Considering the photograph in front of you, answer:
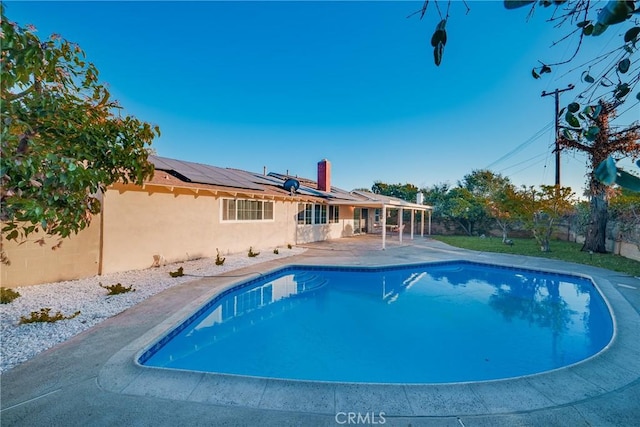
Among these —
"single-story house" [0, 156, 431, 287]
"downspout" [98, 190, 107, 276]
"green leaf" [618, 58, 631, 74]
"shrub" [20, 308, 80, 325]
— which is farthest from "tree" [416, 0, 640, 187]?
"downspout" [98, 190, 107, 276]

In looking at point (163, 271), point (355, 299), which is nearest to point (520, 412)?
point (355, 299)

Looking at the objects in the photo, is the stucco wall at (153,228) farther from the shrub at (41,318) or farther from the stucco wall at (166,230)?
the shrub at (41,318)

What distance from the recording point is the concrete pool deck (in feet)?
10.0

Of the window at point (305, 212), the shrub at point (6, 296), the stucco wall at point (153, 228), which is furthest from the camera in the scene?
the window at point (305, 212)

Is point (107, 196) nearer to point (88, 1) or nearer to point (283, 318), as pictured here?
point (88, 1)

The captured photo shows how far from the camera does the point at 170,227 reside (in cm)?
1059

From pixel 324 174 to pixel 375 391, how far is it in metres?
17.5

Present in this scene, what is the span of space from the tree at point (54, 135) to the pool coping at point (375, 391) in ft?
6.85

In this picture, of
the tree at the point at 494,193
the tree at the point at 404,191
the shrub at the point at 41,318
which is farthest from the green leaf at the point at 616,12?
the tree at the point at 404,191

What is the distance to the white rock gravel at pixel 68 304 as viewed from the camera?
4.50 meters

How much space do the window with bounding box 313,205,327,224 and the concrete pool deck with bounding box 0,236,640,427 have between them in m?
14.8

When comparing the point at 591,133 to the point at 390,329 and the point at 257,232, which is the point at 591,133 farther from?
the point at 257,232

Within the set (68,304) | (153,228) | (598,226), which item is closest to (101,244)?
(153,228)

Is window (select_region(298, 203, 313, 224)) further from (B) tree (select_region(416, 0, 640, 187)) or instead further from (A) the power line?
(B) tree (select_region(416, 0, 640, 187))
